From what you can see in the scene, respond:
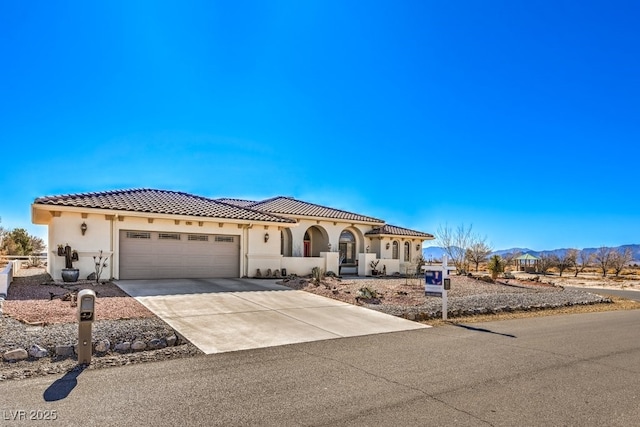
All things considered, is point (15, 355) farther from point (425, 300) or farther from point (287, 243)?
point (287, 243)

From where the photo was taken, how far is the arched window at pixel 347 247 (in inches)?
1070

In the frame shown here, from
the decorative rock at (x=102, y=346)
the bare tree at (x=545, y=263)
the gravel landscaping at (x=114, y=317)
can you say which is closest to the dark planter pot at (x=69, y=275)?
the gravel landscaping at (x=114, y=317)

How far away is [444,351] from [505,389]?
2134 millimetres

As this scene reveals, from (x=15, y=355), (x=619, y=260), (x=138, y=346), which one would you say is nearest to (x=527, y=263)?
(x=619, y=260)

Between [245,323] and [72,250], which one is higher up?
[72,250]

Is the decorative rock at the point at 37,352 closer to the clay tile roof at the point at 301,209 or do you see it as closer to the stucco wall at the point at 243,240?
the stucco wall at the point at 243,240

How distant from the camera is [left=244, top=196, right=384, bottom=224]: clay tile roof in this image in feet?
80.7

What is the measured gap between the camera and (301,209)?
25.9 m

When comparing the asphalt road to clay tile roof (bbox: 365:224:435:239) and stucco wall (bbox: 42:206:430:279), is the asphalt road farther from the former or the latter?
clay tile roof (bbox: 365:224:435:239)

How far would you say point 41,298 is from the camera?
12.0 metres

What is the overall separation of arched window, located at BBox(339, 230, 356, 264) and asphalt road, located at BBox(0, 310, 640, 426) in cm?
1870

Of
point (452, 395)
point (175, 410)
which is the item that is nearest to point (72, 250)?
point (175, 410)

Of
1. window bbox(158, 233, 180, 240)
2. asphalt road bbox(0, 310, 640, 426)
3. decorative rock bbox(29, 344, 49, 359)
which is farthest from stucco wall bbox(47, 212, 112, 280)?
asphalt road bbox(0, 310, 640, 426)

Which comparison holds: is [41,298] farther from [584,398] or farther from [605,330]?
[605,330]
